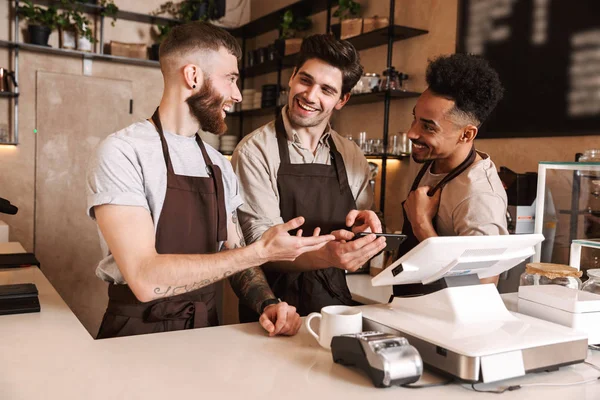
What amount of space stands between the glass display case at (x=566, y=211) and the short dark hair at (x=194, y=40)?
1299 mm

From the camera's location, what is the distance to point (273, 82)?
5.46m

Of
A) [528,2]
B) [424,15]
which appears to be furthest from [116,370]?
[424,15]

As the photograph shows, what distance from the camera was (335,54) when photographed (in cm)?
219

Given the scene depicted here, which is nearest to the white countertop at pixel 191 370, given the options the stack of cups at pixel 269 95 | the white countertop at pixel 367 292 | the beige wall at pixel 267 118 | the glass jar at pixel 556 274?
the glass jar at pixel 556 274

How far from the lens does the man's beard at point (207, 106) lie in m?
1.82

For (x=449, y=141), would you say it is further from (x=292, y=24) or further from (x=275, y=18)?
(x=275, y=18)

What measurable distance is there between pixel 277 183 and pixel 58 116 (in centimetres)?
356

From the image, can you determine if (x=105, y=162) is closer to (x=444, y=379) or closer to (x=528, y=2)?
(x=444, y=379)

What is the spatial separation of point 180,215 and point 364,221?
24.9 inches

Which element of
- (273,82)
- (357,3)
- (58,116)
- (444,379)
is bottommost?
(444,379)

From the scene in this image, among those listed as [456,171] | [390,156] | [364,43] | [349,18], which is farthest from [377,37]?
[456,171]

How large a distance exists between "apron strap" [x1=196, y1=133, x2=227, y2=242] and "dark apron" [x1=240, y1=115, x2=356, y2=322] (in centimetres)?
37

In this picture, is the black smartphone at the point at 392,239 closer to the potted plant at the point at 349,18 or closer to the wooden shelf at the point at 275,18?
the potted plant at the point at 349,18

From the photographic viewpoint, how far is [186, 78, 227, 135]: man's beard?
5.96ft
